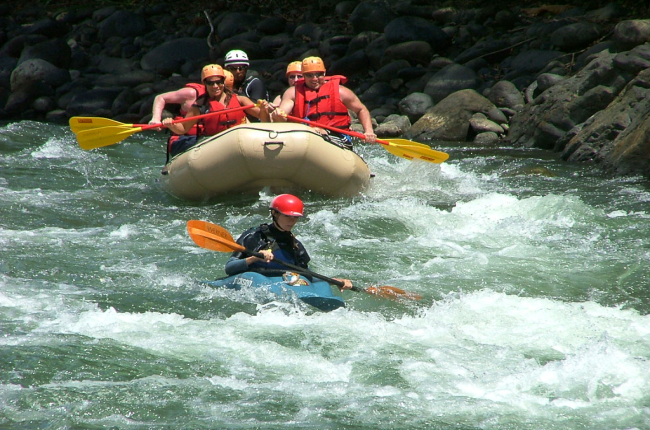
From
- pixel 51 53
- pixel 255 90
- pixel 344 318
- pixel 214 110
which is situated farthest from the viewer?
pixel 51 53

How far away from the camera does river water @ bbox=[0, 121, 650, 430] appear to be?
3594mm

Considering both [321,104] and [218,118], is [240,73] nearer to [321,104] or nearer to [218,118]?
[218,118]

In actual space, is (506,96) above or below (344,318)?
above

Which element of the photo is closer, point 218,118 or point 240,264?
point 240,264

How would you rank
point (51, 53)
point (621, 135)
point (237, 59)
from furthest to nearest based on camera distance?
point (51, 53)
point (621, 135)
point (237, 59)

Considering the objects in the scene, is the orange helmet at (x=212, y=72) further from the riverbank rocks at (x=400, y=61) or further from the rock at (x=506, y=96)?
the rock at (x=506, y=96)

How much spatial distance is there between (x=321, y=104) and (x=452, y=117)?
13.4ft

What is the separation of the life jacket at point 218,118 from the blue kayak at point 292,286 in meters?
3.14

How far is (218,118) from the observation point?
26.0 ft

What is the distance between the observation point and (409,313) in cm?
495

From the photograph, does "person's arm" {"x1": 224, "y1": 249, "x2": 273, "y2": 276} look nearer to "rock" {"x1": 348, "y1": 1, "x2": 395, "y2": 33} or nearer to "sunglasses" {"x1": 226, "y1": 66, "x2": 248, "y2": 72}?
"sunglasses" {"x1": 226, "y1": 66, "x2": 248, "y2": 72}

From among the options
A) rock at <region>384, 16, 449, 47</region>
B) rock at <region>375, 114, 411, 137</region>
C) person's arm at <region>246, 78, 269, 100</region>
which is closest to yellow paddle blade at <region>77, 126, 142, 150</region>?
person's arm at <region>246, 78, 269, 100</region>

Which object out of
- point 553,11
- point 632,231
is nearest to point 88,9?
point 553,11

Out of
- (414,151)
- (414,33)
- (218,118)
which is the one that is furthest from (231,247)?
(414,33)
